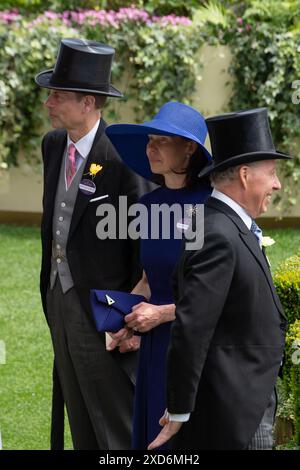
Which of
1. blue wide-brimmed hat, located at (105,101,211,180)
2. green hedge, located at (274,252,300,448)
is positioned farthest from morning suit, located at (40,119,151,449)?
green hedge, located at (274,252,300,448)

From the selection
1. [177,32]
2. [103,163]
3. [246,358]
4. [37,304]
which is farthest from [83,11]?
[246,358]

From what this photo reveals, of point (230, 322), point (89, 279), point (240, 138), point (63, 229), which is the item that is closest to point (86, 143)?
point (63, 229)

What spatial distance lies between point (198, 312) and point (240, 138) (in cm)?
64

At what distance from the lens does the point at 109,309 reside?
4547mm

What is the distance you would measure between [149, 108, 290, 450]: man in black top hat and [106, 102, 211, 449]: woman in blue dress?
0.58 meters

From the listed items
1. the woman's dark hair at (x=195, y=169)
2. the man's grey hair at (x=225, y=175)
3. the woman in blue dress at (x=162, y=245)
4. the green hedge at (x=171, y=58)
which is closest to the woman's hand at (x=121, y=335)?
the woman in blue dress at (x=162, y=245)

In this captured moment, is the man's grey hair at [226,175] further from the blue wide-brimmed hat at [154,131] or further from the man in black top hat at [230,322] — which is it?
the blue wide-brimmed hat at [154,131]

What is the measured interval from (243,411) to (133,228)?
4.81 ft

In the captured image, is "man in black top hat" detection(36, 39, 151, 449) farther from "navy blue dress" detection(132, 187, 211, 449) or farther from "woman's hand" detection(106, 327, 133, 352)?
"navy blue dress" detection(132, 187, 211, 449)

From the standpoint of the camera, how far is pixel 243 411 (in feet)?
12.2

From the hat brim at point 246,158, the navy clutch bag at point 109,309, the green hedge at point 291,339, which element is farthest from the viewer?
the green hedge at point 291,339

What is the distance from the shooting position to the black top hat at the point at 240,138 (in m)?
3.84

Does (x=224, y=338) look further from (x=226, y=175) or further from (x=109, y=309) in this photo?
(x=109, y=309)

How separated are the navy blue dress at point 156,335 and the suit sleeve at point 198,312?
0.78 metres
